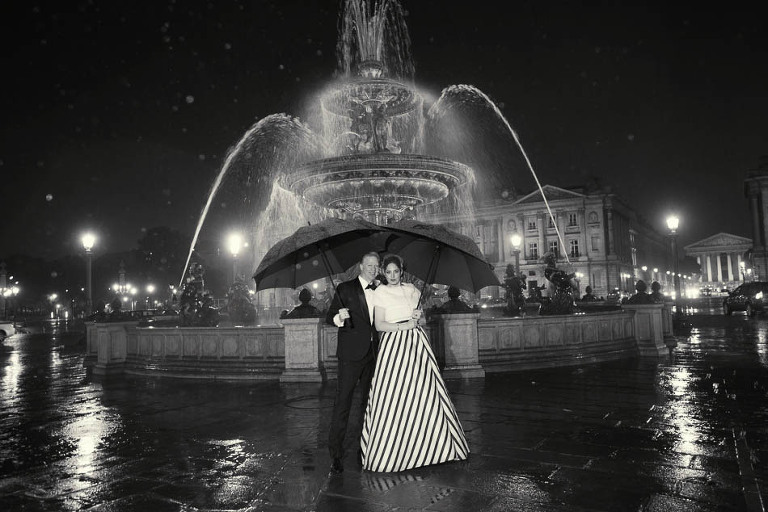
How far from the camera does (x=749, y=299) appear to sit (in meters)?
32.1

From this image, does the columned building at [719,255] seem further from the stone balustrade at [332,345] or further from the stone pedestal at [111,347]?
the stone pedestal at [111,347]

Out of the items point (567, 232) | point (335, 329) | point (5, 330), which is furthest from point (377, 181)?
point (567, 232)

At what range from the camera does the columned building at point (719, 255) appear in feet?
501

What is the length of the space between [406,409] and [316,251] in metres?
2.29

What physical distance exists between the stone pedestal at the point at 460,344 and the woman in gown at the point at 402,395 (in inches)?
218

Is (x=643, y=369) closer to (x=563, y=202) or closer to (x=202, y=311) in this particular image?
(x=202, y=311)

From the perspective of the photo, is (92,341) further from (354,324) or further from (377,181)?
(354,324)

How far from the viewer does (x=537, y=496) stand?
423 cm

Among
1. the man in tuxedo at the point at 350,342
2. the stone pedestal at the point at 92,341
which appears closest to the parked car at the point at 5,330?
the stone pedestal at the point at 92,341

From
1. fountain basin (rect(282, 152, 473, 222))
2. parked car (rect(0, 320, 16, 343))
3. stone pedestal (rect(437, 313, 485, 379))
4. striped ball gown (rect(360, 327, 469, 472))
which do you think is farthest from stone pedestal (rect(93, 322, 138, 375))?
parked car (rect(0, 320, 16, 343))

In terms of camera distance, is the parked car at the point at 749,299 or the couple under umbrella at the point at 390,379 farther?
the parked car at the point at 749,299

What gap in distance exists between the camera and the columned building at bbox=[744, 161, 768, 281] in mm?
75312

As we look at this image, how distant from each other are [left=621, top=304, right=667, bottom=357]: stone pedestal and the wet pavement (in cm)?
345

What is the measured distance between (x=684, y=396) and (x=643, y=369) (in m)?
3.05
